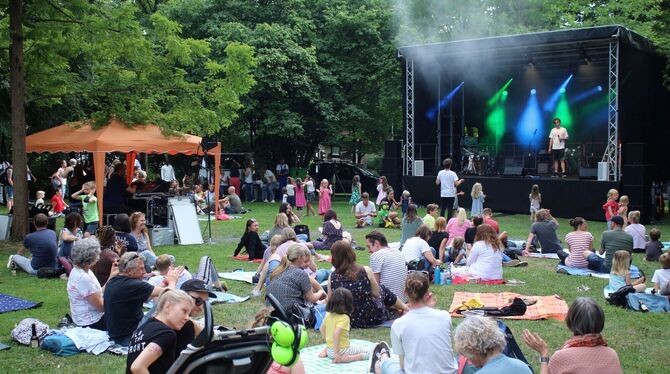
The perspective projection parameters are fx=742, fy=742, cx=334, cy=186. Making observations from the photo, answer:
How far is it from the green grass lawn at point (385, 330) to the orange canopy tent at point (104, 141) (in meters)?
2.34

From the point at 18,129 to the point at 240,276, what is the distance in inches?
265

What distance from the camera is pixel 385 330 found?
323 inches

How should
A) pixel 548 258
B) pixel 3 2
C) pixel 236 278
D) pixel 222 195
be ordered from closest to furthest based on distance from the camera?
1. pixel 236 278
2. pixel 548 258
3. pixel 3 2
4. pixel 222 195

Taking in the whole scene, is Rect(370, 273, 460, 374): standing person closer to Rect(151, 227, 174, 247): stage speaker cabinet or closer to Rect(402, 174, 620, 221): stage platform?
Rect(151, 227, 174, 247): stage speaker cabinet

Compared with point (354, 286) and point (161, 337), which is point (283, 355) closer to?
point (161, 337)

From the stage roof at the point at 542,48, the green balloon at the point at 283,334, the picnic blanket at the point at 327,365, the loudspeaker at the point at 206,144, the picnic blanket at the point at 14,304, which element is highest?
the stage roof at the point at 542,48

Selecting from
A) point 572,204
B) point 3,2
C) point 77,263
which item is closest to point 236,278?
point 77,263

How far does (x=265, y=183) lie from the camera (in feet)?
93.8

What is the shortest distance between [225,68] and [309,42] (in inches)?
561

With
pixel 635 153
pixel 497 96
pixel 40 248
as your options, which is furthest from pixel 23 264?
pixel 497 96

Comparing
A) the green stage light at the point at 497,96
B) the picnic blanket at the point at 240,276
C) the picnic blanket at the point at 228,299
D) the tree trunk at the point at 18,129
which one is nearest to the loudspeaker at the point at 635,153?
the green stage light at the point at 497,96

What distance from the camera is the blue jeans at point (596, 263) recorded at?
12086mm

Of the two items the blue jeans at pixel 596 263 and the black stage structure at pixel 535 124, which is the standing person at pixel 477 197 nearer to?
the black stage structure at pixel 535 124

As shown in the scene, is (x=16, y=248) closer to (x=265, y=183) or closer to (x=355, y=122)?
(x=265, y=183)
